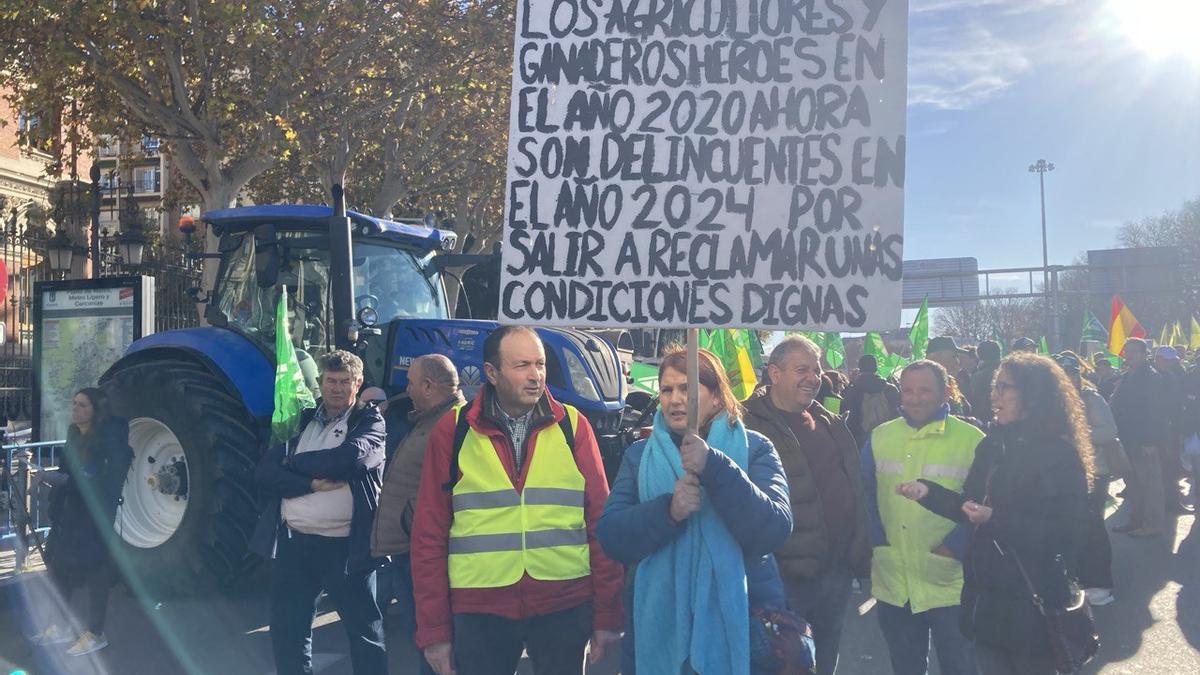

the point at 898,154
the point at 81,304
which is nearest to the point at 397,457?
the point at 898,154

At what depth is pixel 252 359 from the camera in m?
8.02

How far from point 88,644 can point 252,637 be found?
0.91 metres

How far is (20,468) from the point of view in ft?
30.7

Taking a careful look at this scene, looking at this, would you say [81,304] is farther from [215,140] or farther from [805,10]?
[805,10]

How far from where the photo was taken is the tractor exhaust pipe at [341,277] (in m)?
7.75

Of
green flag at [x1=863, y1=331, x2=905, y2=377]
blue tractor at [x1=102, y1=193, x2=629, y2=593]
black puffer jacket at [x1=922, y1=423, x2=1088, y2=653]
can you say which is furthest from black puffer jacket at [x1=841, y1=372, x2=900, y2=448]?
black puffer jacket at [x1=922, y1=423, x2=1088, y2=653]

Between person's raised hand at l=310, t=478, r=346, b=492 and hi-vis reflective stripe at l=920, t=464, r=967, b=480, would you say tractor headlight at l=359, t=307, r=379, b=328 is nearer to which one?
person's raised hand at l=310, t=478, r=346, b=492

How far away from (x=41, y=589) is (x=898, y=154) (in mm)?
7119

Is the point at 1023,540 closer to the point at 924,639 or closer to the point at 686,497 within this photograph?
the point at 924,639

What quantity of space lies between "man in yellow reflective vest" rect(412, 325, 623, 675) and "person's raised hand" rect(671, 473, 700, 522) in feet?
1.77

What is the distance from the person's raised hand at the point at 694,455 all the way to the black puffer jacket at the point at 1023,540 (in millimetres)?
1551

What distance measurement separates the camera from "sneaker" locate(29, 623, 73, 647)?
6742 mm

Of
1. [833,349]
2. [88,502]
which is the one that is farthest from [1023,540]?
[833,349]

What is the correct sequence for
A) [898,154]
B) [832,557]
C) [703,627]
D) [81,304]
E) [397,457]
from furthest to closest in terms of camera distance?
[81,304] < [397,457] < [832,557] < [898,154] < [703,627]
